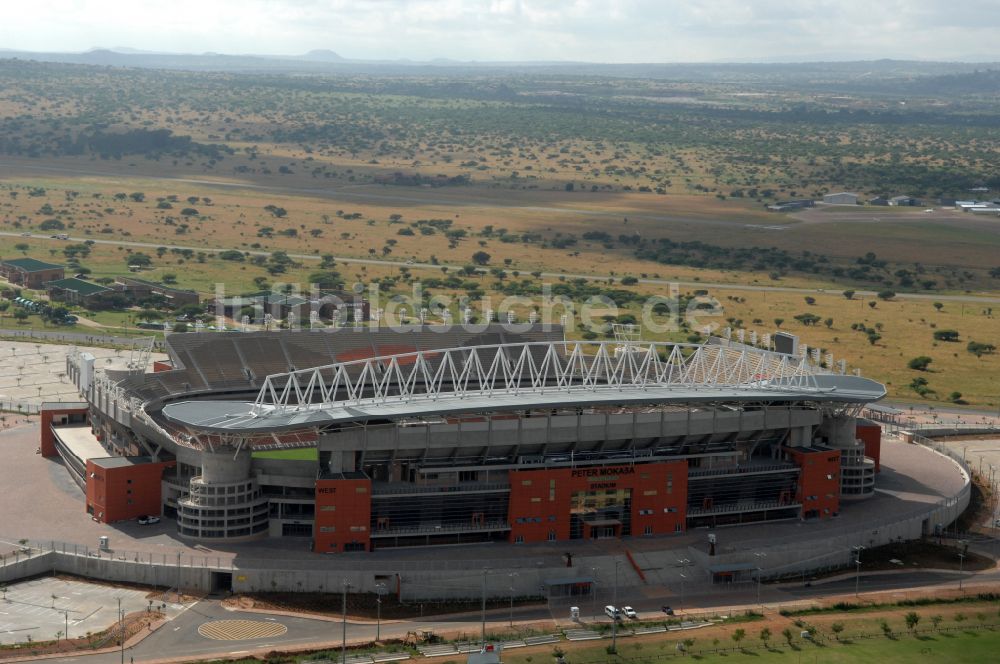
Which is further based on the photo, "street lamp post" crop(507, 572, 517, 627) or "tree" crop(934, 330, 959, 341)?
"tree" crop(934, 330, 959, 341)

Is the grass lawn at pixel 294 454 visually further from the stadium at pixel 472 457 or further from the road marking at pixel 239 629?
the road marking at pixel 239 629

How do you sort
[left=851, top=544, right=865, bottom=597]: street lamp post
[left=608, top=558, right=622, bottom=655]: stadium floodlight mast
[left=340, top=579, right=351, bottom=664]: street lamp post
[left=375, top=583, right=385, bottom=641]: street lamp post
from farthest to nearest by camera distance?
[left=851, top=544, right=865, bottom=597]: street lamp post, [left=375, top=583, right=385, bottom=641]: street lamp post, [left=608, top=558, right=622, bottom=655]: stadium floodlight mast, [left=340, top=579, right=351, bottom=664]: street lamp post

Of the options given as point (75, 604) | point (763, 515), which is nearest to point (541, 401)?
point (763, 515)

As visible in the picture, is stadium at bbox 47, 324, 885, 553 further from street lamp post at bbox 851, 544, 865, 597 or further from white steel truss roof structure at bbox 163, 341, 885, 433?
street lamp post at bbox 851, 544, 865, 597

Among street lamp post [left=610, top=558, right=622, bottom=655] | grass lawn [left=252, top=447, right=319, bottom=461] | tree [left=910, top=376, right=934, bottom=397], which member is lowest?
street lamp post [left=610, top=558, right=622, bottom=655]

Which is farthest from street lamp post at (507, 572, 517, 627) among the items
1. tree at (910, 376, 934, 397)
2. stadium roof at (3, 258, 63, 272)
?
stadium roof at (3, 258, 63, 272)

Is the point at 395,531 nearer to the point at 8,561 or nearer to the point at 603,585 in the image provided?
the point at 603,585

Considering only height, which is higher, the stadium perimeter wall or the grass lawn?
the grass lawn

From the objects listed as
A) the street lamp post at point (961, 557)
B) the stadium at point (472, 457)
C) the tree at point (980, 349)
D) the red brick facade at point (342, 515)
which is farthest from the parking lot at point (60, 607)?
the tree at point (980, 349)
